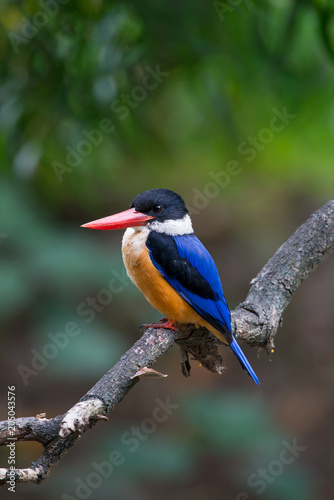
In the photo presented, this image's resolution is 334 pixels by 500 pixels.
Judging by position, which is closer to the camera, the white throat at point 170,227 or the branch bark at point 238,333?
the branch bark at point 238,333

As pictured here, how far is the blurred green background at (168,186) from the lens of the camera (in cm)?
268

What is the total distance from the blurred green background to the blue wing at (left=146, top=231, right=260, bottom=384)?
25.1 inches

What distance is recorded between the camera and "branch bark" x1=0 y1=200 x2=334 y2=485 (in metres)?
1.71

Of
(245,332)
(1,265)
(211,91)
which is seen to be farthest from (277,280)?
(1,265)

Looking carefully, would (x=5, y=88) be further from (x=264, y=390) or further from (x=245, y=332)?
(x=264, y=390)

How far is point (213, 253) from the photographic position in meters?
6.19

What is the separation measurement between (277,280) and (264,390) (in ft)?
10.9
